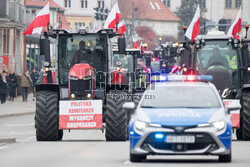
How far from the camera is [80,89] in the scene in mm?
20203

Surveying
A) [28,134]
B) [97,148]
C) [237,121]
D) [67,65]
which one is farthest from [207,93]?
[28,134]

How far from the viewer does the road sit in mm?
14352

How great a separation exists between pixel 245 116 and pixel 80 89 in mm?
4051

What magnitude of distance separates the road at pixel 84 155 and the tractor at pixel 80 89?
0.46 m

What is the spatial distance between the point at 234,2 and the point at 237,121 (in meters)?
128

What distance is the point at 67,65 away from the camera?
21.0m

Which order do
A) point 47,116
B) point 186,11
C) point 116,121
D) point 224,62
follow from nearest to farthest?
point 116,121 < point 47,116 < point 224,62 < point 186,11

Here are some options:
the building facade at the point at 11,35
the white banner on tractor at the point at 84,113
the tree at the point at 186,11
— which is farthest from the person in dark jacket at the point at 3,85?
the tree at the point at 186,11

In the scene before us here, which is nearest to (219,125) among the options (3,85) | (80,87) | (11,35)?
(80,87)

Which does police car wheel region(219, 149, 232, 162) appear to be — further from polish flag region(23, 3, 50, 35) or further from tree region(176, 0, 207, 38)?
tree region(176, 0, 207, 38)

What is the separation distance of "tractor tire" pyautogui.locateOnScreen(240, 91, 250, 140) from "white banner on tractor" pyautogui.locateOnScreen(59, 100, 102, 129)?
3.47 m

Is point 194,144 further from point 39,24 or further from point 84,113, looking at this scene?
point 39,24

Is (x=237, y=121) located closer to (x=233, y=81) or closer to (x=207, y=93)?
(x=233, y=81)

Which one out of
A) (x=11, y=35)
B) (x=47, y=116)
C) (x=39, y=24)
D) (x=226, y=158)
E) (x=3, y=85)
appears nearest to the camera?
(x=226, y=158)
